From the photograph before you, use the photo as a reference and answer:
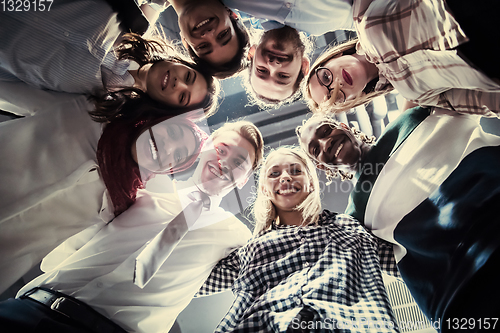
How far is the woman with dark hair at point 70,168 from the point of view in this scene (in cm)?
97

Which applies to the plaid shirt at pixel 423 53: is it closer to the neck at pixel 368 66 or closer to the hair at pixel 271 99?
the neck at pixel 368 66

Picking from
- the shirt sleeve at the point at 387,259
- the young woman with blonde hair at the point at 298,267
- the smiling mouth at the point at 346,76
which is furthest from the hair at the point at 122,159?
the shirt sleeve at the point at 387,259

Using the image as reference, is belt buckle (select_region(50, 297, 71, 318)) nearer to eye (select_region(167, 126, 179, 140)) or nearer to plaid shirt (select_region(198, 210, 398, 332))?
plaid shirt (select_region(198, 210, 398, 332))

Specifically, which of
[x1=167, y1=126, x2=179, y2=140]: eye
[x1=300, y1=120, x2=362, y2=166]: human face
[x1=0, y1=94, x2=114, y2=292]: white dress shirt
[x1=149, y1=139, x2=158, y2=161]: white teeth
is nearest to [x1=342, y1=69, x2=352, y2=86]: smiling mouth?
[x1=300, y1=120, x2=362, y2=166]: human face

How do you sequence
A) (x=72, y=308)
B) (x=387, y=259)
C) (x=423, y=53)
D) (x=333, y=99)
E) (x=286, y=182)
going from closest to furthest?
(x=423, y=53), (x=72, y=308), (x=387, y=259), (x=333, y=99), (x=286, y=182)

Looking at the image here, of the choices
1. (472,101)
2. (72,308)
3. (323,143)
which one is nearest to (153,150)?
(72,308)

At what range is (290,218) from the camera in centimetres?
139

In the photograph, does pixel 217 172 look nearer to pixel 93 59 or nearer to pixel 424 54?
pixel 93 59

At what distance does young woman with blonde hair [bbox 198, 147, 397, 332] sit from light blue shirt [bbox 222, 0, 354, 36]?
1.85ft

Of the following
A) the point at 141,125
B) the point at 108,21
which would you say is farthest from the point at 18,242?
the point at 108,21

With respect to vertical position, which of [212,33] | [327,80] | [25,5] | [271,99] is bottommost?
[271,99]

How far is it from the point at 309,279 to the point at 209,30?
44.0 inches

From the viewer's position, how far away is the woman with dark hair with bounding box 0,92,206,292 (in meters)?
0.97

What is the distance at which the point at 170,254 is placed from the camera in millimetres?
1252
